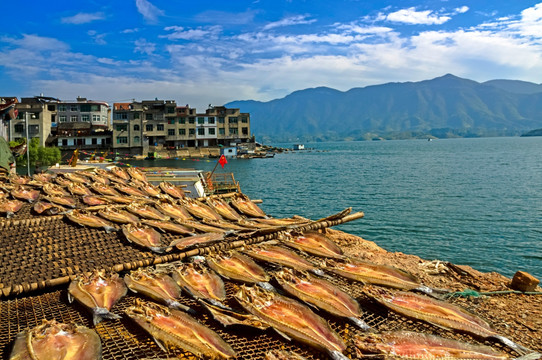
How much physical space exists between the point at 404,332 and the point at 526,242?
2396cm

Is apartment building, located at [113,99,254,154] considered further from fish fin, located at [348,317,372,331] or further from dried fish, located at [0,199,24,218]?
fish fin, located at [348,317,372,331]

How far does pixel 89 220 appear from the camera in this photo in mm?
8930

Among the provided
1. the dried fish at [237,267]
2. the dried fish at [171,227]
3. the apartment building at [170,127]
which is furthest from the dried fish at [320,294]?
the apartment building at [170,127]

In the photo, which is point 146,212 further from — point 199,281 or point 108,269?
point 199,281

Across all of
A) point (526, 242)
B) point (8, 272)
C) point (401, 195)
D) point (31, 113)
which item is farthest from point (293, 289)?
point (31, 113)

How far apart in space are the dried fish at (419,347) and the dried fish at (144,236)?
4234 millimetres

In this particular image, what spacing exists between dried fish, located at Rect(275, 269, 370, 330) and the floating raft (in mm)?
121

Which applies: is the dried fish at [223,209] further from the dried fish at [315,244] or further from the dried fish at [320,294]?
the dried fish at [320,294]

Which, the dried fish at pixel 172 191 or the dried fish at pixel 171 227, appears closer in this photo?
the dried fish at pixel 171 227

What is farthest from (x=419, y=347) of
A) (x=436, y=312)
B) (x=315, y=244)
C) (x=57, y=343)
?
(x=57, y=343)

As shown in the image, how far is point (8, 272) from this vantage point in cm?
645

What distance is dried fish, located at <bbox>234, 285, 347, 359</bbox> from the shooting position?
439 cm

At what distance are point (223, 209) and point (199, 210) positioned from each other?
0.64 meters

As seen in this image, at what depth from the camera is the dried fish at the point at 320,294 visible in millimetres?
5078
